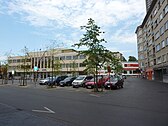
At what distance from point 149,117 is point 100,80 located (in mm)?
21942

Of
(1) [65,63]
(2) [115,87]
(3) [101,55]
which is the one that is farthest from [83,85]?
(1) [65,63]

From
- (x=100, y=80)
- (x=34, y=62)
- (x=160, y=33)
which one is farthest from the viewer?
(x=34, y=62)

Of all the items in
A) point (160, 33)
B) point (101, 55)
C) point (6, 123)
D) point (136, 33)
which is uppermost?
point (136, 33)

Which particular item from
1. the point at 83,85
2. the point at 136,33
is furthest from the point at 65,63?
the point at 83,85

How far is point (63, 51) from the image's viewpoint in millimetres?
95000

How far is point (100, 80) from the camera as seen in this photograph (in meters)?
31.0

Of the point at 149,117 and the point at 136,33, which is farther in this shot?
the point at 136,33

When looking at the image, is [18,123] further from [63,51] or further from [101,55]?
[63,51]

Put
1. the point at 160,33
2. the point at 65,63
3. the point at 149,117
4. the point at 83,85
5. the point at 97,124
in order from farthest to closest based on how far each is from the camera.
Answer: the point at 65,63 → the point at 160,33 → the point at 83,85 → the point at 149,117 → the point at 97,124

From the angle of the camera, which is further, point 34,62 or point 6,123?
point 34,62

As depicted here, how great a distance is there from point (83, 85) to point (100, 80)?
3.54 meters

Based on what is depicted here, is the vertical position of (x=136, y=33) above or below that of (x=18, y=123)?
above

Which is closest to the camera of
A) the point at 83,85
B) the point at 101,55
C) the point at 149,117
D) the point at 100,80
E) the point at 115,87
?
the point at 149,117

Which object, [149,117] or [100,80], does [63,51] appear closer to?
[100,80]
